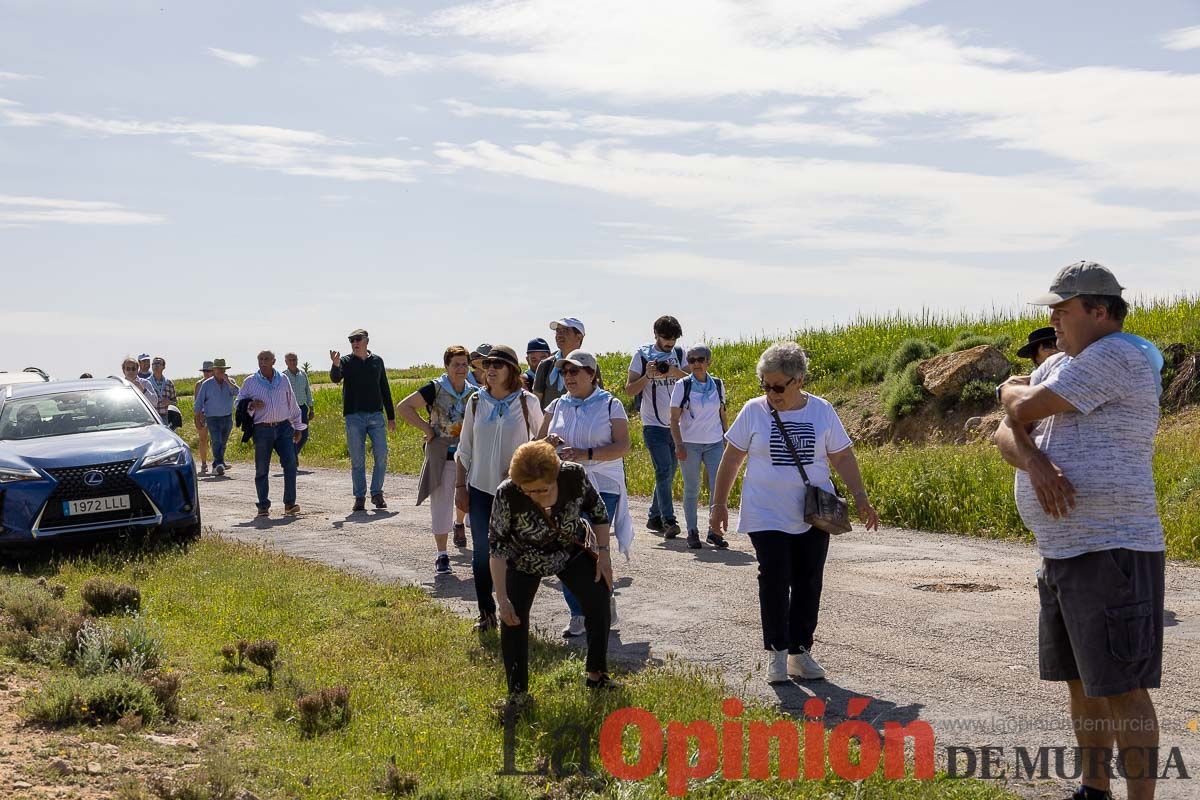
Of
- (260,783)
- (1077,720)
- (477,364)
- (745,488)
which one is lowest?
(260,783)

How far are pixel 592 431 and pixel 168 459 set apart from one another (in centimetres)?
626

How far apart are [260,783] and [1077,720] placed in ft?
11.7

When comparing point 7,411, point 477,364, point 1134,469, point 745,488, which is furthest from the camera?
point 7,411

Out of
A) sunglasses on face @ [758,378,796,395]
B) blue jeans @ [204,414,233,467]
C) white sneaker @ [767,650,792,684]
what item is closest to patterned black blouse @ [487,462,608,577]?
sunglasses on face @ [758,378,796,395]

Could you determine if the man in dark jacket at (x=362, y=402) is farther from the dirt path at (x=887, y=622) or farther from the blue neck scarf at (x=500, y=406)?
the blue neck scarf at (x=500, y=406)

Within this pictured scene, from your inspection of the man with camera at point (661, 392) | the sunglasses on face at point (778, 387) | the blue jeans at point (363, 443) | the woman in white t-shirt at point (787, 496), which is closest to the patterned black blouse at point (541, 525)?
the woman in white t-shirt at point (787, 496)

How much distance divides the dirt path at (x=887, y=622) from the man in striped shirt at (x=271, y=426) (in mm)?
1673

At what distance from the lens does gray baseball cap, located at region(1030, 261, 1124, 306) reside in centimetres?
464

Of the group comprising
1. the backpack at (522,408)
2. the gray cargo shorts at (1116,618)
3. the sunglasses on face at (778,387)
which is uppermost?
the sunglasses on face at (778,387)

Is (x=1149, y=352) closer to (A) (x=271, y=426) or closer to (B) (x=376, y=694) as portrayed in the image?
(B) (x=376, y=694)

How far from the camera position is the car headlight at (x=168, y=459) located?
12.3 meters

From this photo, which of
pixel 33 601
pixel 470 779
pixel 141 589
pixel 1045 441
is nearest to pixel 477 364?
pixel 141 589

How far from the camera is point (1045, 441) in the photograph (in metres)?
4.80

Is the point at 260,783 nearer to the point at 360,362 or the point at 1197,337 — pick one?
the point at 360,362
